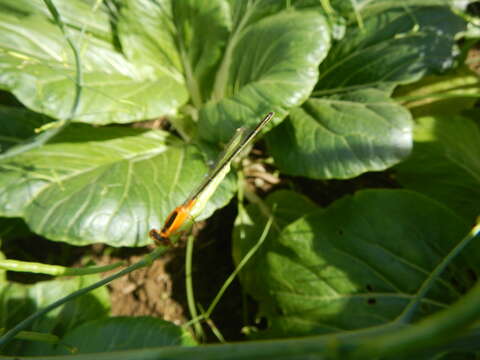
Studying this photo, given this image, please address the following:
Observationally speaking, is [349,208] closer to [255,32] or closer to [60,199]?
[255,32]

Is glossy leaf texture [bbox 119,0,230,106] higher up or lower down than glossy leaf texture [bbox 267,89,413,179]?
higher up

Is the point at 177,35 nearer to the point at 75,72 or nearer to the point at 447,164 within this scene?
the point at 75,72

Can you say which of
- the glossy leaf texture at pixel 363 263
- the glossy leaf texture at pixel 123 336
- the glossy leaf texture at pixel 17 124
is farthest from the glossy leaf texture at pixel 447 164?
the glossy leaf texture at pixel 17 124

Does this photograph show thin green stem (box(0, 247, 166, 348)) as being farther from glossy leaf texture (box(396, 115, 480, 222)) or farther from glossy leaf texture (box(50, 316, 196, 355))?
glossy leaf texture (box(396, 115, 480, 222))

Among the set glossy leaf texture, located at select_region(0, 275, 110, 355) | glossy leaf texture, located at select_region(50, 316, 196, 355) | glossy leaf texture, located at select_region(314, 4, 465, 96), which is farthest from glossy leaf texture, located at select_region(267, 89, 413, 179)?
glossy leaf texture, located at select_region(0, 275, 110, 355)

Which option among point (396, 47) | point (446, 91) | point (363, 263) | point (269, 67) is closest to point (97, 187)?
point (269, 67)

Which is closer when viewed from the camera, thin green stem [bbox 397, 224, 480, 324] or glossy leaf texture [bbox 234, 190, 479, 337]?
thin green stem [bbox 397, 224, 480, 324]
